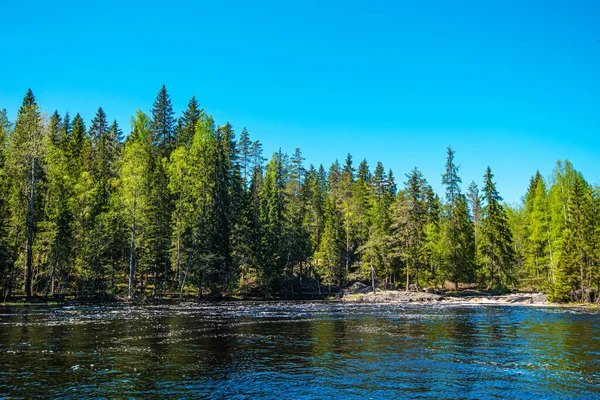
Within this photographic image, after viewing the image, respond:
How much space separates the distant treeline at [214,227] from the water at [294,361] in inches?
1081

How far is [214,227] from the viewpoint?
62.8 m

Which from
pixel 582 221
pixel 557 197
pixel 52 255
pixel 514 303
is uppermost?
pixel 557 197

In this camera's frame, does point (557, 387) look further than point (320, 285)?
No

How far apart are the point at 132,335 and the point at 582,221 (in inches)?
2022

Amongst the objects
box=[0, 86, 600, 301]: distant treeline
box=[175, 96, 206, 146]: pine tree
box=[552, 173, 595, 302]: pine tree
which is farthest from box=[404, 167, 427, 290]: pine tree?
box=[175, 96, 206, 146]: pine tree

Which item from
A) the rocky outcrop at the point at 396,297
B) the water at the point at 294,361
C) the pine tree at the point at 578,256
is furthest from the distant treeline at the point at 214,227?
the water at the point at 294,361

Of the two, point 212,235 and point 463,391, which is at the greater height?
point 212,235

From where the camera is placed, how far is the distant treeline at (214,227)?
161 ft

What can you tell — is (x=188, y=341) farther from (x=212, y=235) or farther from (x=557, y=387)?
(x=212, y=235)

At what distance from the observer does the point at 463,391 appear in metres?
11.9

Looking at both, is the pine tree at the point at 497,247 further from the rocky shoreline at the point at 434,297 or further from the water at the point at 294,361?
the water at the point at 294,361

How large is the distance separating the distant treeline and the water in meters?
27.5

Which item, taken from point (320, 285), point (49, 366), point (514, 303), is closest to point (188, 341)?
point (49, 366)

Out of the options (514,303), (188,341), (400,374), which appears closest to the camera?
(400,374)
